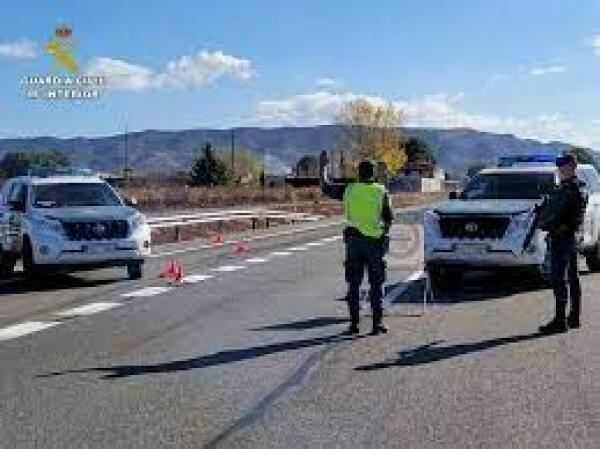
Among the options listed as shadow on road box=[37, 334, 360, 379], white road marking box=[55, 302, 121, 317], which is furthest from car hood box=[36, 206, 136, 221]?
shadow on road box=[37, 334, 360, 379]

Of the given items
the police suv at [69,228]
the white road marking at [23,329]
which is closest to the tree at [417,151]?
the police suv at [69,228]

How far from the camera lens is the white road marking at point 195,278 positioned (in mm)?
18812

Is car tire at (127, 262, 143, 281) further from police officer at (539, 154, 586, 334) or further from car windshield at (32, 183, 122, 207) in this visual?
police officer at (539, 154, 586, 334)

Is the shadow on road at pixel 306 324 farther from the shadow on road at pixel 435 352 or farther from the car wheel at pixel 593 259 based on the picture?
the car wheel at pixel 593 259

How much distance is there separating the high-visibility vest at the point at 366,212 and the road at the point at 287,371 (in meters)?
1.13

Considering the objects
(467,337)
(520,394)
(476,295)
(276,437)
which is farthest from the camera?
(476,295)

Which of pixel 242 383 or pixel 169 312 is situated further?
pixel 169 312

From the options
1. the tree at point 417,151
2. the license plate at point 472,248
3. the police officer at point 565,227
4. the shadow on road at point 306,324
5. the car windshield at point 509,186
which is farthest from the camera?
the tree at point 417,151

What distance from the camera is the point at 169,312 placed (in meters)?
14.4

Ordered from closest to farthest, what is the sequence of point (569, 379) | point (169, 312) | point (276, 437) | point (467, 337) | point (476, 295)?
1. point (276, 437)
2. point (569, 379)
3. point (467, 337)
4. point (169, 312)
5. point (476, 295)

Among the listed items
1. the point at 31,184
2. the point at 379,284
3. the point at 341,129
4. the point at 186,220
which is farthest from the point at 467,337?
the point at 341,129

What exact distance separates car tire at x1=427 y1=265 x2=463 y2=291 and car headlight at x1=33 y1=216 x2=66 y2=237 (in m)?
5.90

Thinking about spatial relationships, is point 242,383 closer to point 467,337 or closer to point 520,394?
point 520,394

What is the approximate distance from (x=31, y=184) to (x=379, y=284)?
956 cm
